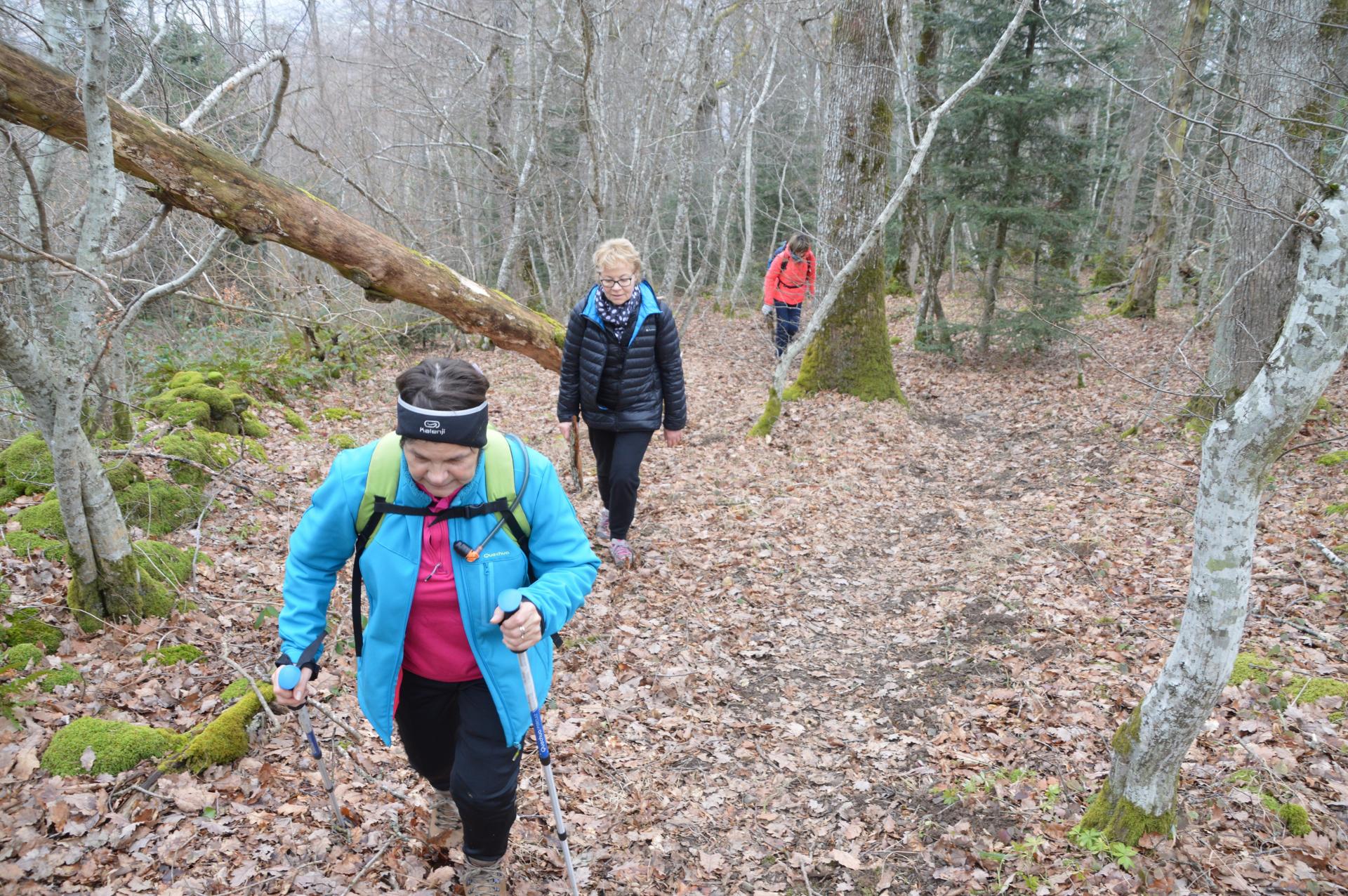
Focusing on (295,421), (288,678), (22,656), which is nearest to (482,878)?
(288,678)

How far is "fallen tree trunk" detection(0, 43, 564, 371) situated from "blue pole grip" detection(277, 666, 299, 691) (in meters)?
3.36

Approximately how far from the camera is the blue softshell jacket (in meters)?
2.42

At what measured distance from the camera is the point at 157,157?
4.48m

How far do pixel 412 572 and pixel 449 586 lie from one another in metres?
0.13

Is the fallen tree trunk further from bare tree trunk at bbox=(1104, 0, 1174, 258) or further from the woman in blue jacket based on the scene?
bare tree trunk at bbox=(1104, 0, 1174, 258)

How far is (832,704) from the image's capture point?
4.77 meters

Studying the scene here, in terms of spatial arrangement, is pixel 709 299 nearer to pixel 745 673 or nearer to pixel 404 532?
pixel 745 673

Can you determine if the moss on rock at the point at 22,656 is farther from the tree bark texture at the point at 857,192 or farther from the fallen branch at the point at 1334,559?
the tree bark texture at the point at 857,192

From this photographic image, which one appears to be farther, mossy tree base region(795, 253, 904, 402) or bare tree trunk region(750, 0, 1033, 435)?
mossy tree base region(795, 253, 904, 402)

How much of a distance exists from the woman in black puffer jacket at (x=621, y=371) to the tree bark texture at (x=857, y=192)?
5520mm

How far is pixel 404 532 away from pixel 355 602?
50cm

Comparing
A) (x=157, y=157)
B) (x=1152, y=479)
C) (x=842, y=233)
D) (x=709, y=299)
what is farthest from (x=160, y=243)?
(x=709, y=299)

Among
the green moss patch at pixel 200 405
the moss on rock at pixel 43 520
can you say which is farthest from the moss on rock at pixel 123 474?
the green moss patch at pixel 200 405

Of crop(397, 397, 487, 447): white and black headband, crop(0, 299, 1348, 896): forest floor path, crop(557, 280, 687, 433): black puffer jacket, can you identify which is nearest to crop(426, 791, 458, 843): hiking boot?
crop(0, 299, 1348, 896): forest floor path
